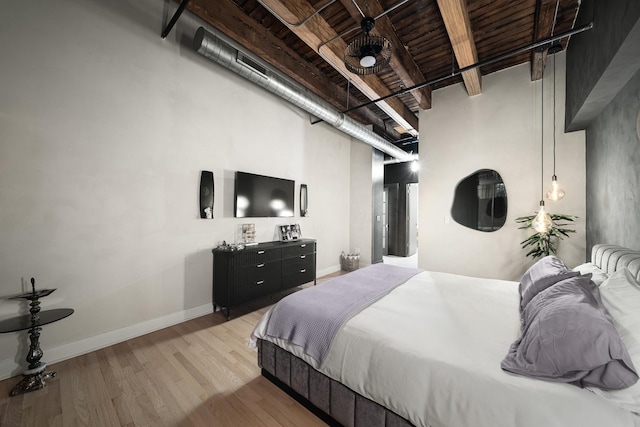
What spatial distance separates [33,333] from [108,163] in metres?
1.55

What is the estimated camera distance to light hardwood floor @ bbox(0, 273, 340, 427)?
1.63 metres

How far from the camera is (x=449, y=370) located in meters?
1.14

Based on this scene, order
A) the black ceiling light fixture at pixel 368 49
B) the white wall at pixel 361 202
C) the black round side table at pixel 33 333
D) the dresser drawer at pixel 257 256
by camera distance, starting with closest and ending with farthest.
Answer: the black round side table at pixel 33 333
the black ceiling light fixture at pixel 368 49
the dresser drawer at pixel 257 256
the white wall at pixel 361 202

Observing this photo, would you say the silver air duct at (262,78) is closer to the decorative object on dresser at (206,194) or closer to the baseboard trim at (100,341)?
the decorative object on dresser at (206,194)

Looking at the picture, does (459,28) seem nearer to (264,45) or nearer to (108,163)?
(264,45)

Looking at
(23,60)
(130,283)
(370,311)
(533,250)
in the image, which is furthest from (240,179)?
(533,250)

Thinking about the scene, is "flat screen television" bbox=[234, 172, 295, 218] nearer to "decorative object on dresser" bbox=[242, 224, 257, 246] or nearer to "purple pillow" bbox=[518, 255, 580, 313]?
"decorative object on dresser" bbox=[242, 224, 257, 246]

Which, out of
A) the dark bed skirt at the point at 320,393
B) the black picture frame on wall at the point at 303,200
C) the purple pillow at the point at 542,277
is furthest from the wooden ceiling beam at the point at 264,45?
the purple pillow at the point at 542,277

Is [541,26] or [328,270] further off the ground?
[541,26]

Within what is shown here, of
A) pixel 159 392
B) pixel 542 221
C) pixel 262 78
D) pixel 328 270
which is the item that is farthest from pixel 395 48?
pixel 159 392

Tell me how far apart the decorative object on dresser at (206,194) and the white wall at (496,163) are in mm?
3562

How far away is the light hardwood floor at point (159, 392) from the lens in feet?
5.33

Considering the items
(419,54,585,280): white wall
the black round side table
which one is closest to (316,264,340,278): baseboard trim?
(419,54,585,280): white wall

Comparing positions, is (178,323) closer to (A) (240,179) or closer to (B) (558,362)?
(A) (240,179)
